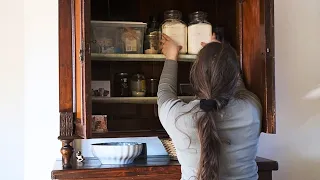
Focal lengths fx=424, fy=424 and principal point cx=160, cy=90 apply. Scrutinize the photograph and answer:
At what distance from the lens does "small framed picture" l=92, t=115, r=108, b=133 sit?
1.49m

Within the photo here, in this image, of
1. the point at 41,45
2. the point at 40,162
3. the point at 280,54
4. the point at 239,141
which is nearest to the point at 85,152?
the point at 40,162

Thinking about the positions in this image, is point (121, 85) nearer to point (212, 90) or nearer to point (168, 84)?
point (168, 84)

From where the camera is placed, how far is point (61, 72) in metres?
1.59

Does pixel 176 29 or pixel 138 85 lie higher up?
pixel 176 29

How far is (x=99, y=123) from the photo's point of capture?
151 cm

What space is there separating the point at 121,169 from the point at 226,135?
40cm

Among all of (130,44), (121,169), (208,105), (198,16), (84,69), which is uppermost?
(198,16)

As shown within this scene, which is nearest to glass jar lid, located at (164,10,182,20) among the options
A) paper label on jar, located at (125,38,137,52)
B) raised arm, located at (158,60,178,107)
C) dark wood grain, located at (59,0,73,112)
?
paper label on jar, located at (125,38,137,52)

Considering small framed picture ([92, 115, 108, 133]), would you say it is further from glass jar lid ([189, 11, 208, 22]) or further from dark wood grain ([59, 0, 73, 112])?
glass jar lid ([189, 11, 208, 22])

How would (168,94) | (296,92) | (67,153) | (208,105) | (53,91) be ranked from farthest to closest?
1. (296,92)
2. (53,91)
3. (67,153)
4. (168,94)
5. (208,105)

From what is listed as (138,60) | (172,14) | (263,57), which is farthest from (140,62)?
(263,57)

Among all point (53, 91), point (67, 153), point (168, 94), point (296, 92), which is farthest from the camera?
point (296, 92)

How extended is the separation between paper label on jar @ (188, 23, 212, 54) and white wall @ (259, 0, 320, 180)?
487mm

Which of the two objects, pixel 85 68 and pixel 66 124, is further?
pixel 66 124
